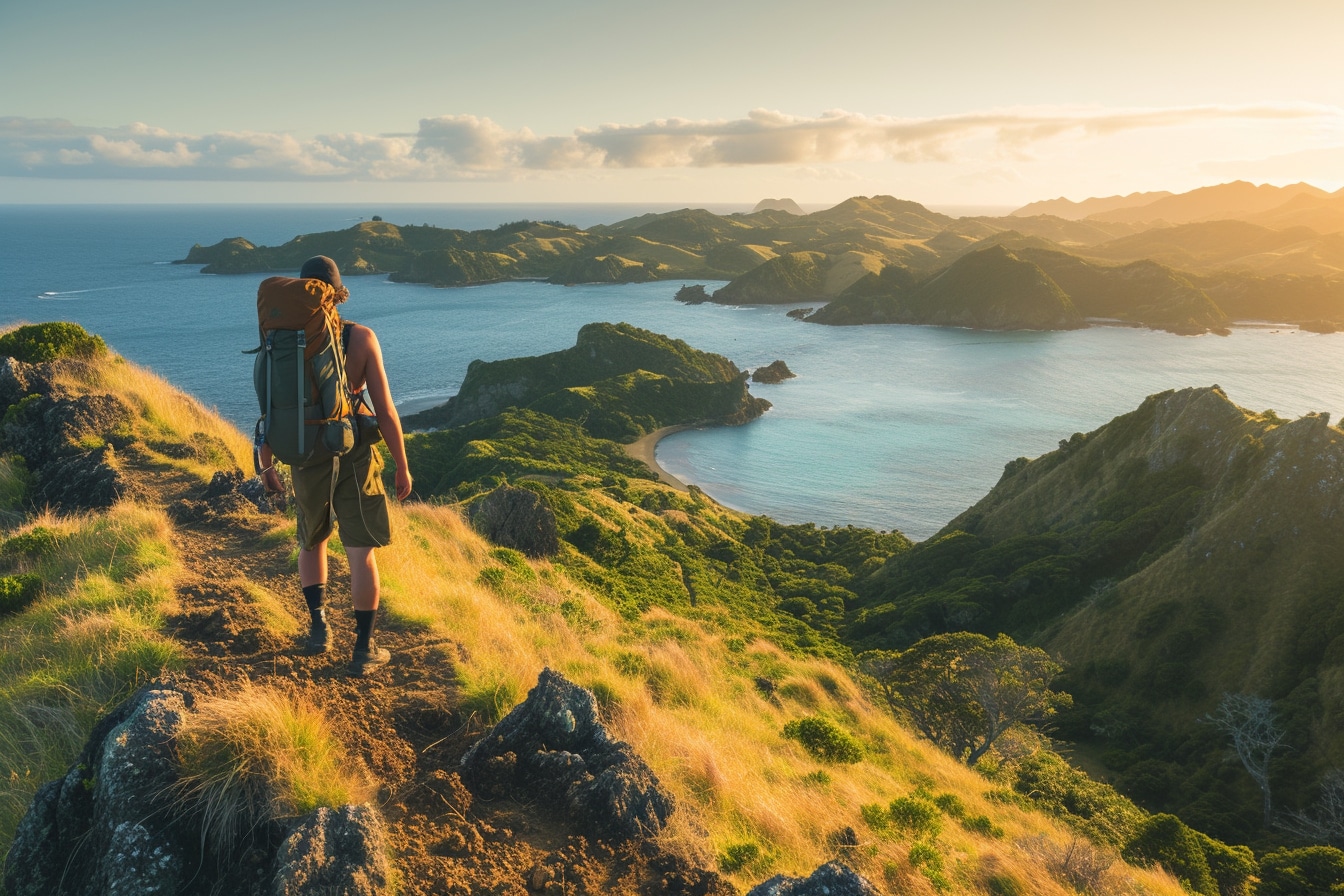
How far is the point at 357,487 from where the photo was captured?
242 inches

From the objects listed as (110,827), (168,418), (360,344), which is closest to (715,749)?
(110,827)

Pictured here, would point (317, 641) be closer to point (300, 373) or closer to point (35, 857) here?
point (35, 857)

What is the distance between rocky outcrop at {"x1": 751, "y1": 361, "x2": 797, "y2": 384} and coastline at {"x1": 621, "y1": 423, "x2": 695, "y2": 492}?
2562 cm

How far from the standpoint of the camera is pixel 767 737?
33.6ft

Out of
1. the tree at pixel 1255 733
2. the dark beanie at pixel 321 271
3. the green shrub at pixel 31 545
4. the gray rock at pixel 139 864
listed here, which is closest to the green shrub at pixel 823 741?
the gray rock at pixel 139 864

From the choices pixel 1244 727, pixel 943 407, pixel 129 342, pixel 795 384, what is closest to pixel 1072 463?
pixel 1244 727

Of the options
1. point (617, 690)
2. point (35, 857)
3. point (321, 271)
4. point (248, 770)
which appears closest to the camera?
point (35, 857)

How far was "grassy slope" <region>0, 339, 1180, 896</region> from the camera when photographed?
597 centimetres

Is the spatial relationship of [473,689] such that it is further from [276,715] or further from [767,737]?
[767,737]

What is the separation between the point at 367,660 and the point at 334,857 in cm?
260

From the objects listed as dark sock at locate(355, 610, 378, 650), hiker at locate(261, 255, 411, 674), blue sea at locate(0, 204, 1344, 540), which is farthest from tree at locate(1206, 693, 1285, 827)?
blue sea at locate(0, 204, 1344, 540)

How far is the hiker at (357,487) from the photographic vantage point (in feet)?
19.7

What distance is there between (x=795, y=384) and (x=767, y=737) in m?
112

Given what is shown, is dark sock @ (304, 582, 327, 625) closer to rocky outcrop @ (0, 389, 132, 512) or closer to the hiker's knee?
the hiker's knee
